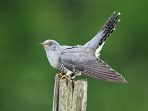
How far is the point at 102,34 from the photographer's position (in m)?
11.1

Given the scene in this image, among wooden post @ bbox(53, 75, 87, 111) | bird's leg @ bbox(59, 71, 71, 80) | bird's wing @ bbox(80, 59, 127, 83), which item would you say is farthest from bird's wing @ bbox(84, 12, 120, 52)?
wooden post @ bbox(53, 75, 87, 111)

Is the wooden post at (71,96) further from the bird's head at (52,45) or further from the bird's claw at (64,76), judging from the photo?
the bird's head at (52,45)

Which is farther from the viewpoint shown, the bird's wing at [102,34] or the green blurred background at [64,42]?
the green blurred background at [64,42]

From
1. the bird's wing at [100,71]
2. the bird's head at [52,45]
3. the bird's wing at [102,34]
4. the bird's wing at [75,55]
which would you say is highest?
the bird's wing at [102,34]

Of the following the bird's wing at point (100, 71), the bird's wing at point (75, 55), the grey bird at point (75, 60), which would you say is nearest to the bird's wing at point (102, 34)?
the grey bird at point (75, 60)

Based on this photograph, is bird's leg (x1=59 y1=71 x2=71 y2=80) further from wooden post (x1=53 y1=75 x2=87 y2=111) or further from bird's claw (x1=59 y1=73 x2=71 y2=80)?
wooden post (x1=53 y1=75 x2=87 y2=111)

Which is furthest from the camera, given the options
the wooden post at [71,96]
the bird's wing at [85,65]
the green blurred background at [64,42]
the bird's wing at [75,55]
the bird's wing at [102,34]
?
the green blurred background at [64,42]

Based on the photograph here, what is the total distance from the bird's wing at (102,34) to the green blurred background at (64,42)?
673 centimetres

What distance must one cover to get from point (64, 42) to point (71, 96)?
9312mm

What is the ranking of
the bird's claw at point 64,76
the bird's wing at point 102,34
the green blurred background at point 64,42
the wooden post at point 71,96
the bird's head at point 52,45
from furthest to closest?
the green blurred background at point 64,42 → the bird's wing at point 102,34 → the bird's head at point 52,45 → the bird's claw at point 64,76 → the wooden post at point 71,96

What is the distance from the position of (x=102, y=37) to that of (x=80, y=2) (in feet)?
32.5

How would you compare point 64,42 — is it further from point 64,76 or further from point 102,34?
point 64,76

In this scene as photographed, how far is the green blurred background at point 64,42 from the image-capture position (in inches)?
736

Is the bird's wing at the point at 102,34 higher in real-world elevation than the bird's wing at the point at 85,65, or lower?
higher
